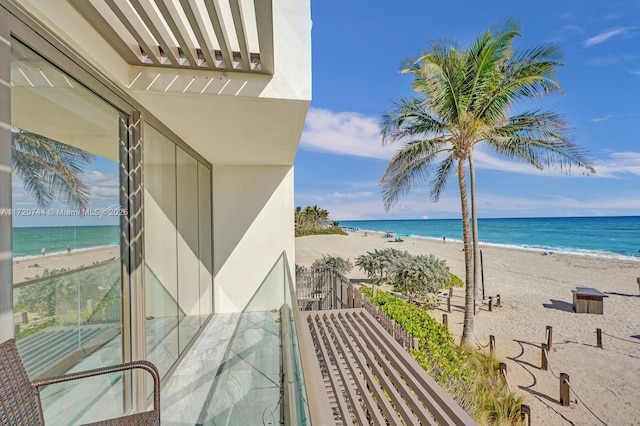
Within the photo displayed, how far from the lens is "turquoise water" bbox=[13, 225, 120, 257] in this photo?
1.44 metres

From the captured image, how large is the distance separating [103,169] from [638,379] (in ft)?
29.8

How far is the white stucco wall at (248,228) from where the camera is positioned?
17.1 feet

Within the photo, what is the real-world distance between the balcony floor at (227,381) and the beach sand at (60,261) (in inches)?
63.4

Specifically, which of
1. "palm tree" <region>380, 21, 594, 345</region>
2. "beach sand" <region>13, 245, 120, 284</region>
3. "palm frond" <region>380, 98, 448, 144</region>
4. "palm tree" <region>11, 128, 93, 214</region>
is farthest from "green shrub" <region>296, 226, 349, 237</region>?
"palm tree" <region>11, 128, 93, 214</region>

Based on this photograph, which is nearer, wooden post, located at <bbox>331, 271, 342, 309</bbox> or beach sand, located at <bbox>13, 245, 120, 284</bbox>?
beach sand, located at <bbox>13, 245, 120, 284</bbox>

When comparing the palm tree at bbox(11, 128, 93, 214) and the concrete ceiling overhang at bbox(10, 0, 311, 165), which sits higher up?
the concrete ceiling overhang at bbox(10, 0, 311, 165)

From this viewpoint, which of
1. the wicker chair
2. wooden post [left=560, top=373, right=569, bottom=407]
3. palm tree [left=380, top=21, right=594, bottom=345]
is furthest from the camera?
palm tree [left=380, top=21, right=594, bottom=345]

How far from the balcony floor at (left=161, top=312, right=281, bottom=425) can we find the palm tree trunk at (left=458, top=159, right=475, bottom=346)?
5.05 meters

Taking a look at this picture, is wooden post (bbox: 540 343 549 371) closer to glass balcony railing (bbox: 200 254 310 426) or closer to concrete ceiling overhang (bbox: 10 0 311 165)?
glass balcony railing (bbox: 200 254 310 426)

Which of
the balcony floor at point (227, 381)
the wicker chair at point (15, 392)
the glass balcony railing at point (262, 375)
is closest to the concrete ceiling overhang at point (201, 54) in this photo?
the wicker chair at point (15, 392)

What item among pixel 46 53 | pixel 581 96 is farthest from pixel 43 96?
pixel 581 96

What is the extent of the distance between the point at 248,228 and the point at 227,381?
8.86 ft

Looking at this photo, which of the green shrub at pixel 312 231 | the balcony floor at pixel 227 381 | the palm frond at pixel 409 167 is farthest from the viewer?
the green shrub at pixel 312 231

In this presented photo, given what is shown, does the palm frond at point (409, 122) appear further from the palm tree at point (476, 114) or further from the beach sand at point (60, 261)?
the beach sand at point (60, 261)
